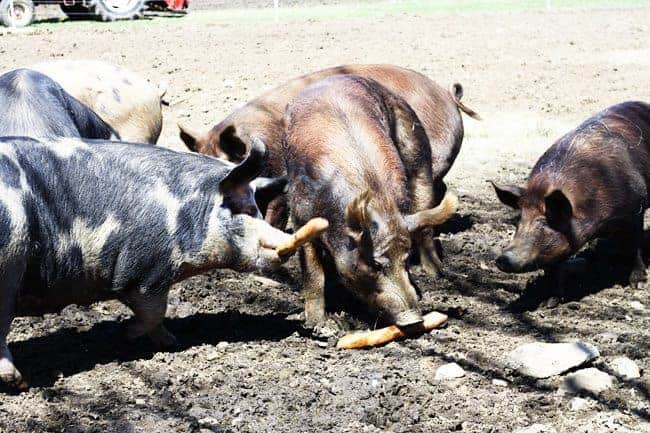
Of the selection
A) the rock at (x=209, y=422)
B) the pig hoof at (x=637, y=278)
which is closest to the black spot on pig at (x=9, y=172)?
the rock at (x=209, y=422)

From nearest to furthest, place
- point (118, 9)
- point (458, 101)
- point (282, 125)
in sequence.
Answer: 1. point (282, 125)
2. point (458, 101)
3. point (118, 9)

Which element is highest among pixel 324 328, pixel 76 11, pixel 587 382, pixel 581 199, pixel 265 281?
pixel 581 199

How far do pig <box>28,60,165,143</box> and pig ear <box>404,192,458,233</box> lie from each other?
126 inches

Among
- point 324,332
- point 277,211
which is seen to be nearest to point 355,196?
point 324,332

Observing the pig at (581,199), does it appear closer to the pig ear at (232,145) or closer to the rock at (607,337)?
the rock at (607,337)

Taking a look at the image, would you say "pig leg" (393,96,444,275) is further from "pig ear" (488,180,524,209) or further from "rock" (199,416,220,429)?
"rock" (199,416,220,429)

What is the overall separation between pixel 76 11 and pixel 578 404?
19.9 meters

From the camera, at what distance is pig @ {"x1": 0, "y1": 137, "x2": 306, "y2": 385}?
498cm

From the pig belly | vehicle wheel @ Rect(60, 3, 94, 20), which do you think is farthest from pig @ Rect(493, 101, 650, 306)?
vehicle wheel @ Rect(60, 3, 94, 20)

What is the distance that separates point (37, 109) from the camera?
21.5 ft

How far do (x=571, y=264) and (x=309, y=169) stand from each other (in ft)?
7.15

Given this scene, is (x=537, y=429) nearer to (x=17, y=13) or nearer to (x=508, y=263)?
(x=508, y=263)

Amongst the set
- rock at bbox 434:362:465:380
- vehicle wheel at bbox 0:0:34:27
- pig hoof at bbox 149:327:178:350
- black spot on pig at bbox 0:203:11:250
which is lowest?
vehicle wheel at bbox 0:0:34:27

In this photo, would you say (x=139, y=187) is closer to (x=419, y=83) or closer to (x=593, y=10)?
(x=419, y=83)
